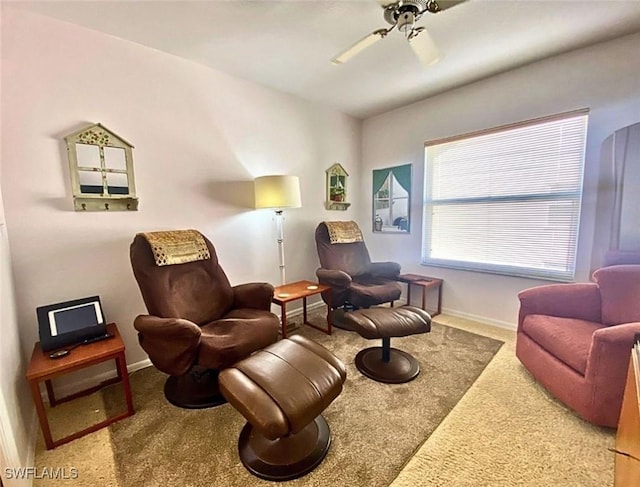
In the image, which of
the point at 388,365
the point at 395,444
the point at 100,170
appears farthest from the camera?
the point at 388,365

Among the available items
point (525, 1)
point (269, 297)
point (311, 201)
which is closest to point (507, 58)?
point (525, 1)

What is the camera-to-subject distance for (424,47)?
179 cm

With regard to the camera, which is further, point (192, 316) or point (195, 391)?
point (192, 316)

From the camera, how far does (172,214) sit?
2375mm

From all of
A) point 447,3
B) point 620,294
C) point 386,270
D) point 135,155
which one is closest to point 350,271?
point 386,270

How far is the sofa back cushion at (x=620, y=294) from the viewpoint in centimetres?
180

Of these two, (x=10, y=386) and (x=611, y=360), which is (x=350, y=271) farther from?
(x=10, y=386)

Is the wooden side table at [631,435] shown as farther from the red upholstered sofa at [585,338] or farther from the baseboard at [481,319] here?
the baseboard at [481,319]

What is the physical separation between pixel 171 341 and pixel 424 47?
2.38m

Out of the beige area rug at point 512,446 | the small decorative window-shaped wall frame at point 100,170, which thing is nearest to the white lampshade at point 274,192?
the small decorative window-shaped wall frame at point 100,170

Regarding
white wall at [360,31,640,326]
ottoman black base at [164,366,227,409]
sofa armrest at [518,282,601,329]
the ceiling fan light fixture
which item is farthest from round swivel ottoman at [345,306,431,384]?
the ceiling fan light fixture

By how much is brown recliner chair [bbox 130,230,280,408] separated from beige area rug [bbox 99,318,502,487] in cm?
20

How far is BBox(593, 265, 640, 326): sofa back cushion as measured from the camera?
180cm

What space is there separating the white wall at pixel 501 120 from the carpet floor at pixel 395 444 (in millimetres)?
1210
